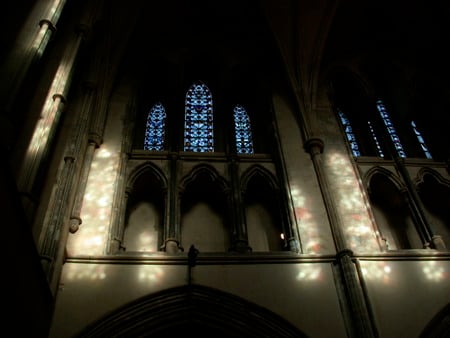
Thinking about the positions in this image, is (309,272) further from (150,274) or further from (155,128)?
(155,128)

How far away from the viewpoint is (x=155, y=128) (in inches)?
411

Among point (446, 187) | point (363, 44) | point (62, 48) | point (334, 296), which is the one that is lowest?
point (334, 296)

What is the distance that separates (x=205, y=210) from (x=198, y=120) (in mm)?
2460

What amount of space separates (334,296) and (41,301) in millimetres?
4001

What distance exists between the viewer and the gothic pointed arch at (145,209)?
8.30 meters

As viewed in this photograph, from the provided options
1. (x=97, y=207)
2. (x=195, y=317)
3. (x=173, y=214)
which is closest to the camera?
(x=195, y=317)

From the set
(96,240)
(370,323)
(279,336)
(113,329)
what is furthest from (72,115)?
(370,323)

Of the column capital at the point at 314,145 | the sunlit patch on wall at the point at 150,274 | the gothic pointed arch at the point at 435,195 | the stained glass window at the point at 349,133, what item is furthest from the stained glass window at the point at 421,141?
the sunlit patch on wall at the point at 150,274

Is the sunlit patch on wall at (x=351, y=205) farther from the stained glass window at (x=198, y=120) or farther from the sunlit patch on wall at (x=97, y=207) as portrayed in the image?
the sunlit patch on wall at (x=97, y=207)

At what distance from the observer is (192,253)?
7.40m

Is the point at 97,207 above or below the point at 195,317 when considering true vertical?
above

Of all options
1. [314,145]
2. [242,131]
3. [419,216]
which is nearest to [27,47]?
[314,145]

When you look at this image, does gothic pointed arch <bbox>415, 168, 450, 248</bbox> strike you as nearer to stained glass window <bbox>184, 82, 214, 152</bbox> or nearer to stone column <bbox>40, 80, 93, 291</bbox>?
stained glass window <bbox>184, 82, 214, 152</bbox>

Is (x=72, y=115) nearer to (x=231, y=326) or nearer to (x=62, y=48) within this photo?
(x=62, y=48)
